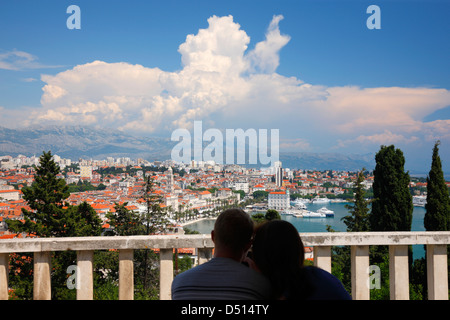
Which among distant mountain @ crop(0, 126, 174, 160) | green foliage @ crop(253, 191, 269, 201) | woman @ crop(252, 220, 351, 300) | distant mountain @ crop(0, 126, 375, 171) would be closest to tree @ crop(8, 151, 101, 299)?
woman @ crop(252, 220, 351, 300)

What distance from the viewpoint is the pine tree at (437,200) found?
13320 millimetres

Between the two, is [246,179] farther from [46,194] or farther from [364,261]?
[364,261]

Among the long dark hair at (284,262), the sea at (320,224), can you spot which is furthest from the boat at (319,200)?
the long dark hair at (284,262)

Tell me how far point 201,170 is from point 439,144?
199 ft

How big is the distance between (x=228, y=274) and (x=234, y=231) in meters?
0.22

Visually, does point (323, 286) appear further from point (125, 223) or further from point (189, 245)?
point (125, 223)

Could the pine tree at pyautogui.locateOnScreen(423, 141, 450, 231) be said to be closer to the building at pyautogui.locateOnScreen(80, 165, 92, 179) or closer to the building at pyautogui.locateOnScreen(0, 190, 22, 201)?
the building at pyautogui.locateOnScreen(0, 190, 22, 201)

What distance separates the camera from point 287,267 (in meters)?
1.41

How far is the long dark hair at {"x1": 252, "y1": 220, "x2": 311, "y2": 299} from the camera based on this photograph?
141 cm

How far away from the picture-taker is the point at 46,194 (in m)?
14.4

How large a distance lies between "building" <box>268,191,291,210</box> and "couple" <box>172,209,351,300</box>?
3730 cm

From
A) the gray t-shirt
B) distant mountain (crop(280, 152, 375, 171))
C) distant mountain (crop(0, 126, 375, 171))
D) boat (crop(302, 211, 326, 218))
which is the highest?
distant mountain (crop(0, 126, 375, 171))

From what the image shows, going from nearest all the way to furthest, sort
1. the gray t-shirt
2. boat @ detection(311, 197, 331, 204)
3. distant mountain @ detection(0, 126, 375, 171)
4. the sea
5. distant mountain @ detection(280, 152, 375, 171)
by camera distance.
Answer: the gray t-shirt → distant mountain @ detection(280, 152, 375, 171) → distant mountain @ detection(0, 126, 375, 171) → the sea → boat @ detection(311, 197, 331, 204)

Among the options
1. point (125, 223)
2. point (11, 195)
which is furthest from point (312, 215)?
point (11, 195)
